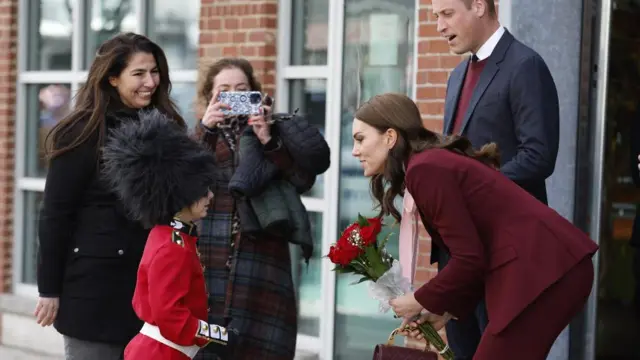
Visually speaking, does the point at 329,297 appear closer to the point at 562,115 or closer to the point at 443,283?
the point at 562,115

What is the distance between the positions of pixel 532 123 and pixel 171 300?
1.38 meters

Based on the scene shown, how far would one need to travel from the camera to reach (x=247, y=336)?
17.5 ft

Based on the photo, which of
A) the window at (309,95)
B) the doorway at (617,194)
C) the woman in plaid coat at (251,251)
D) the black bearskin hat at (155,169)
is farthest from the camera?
the window at (309,95)

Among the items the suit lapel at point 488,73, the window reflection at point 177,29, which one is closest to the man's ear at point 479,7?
the suit lapel at point 488,73

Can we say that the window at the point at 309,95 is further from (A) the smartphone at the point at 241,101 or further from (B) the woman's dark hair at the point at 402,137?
(B) the woman's dark hair at the point at 402,137

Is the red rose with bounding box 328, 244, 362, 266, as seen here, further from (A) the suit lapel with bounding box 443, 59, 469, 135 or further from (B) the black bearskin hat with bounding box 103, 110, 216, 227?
(A) the suit lapel with bounding box 443, 59, 469, 135

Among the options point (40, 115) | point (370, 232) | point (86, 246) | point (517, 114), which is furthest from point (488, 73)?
point (40, 115)

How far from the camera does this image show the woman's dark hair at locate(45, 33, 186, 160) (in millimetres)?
4703

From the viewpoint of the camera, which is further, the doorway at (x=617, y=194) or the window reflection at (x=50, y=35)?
the window reflection at (x=50, y=35)

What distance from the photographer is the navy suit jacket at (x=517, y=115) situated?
437cm

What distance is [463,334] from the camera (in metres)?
4.58

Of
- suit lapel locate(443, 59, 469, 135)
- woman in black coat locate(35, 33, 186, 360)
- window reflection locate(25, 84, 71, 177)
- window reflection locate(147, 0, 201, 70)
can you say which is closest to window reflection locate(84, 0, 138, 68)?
window reflection locate(147, 0, 201, 70)

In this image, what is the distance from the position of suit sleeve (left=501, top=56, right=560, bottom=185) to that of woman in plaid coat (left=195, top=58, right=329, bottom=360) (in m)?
1.13

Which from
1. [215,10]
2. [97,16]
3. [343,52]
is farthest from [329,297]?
[97,16]
